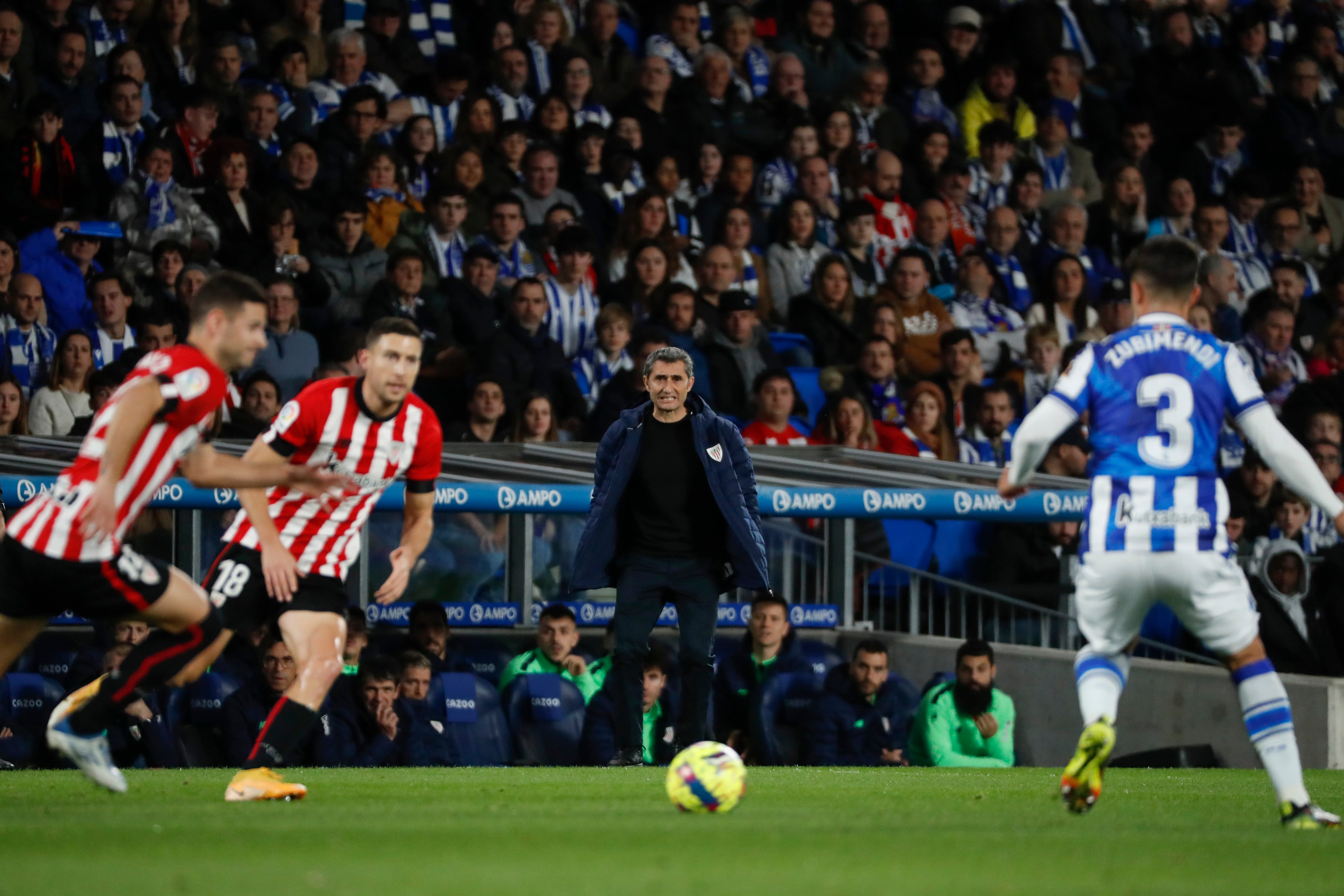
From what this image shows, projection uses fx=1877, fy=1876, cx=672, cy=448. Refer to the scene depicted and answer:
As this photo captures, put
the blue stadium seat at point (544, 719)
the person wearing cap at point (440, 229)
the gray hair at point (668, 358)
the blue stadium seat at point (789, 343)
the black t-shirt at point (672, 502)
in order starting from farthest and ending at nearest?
the blue stadium seat at point (789, 343) < the person wearing cap at point (440, 229) < the blue stadium seat at point (544, 719) < the black t-shirt at point (672, 502) < the gray hair at point (668, 358)

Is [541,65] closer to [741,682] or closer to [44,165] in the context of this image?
[44,165]

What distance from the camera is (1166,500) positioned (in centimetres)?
599

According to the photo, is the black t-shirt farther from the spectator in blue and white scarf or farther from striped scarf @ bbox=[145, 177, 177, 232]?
striped scarf @ bbox=[145, 177, 177, 232]

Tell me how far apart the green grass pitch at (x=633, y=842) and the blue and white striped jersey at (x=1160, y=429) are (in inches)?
37.0

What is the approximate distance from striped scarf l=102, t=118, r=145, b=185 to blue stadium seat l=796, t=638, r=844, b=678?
18.4ft

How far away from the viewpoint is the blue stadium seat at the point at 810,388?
543 inches

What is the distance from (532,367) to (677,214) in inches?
103

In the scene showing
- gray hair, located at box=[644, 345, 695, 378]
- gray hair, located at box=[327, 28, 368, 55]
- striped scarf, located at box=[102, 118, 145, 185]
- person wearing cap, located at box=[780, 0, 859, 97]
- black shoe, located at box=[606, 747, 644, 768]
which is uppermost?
person wearing cap, located at box=[780, 0, 859, 97]

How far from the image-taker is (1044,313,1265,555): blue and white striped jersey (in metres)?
5.98

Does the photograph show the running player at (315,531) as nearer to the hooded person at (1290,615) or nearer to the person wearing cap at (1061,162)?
the hooded person at (1290,615)

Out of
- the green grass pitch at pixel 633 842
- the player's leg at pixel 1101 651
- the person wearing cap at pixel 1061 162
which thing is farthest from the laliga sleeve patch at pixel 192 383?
the person wearing cap at pixel 1061 162

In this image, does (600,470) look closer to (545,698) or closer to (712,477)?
(712,477)

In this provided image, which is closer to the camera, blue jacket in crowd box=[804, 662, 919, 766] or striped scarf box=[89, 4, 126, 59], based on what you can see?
blue jacket in crowd box=[804, 662, 919, 766]

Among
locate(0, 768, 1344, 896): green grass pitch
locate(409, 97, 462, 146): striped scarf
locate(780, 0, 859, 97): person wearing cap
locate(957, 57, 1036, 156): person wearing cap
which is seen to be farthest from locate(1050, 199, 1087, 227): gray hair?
locate(0, 768, 1344, 896): green grass pitch
